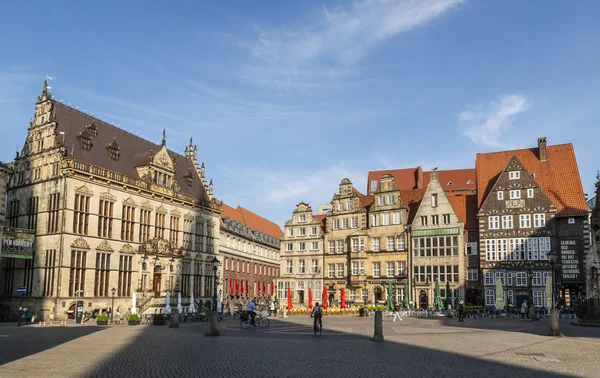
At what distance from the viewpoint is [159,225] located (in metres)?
59.2

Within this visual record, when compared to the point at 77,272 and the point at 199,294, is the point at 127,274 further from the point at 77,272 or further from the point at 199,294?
the point at 199,294

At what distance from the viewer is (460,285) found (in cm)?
5825

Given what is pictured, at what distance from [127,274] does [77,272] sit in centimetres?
625

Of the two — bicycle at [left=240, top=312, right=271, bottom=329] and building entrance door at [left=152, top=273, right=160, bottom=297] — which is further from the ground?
building entrance door at [left=152, top=273, right=160, bottom=297]

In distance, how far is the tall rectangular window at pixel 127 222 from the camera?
178 feet

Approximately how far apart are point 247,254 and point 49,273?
41083 mm

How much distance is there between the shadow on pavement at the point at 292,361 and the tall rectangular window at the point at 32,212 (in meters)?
31.2

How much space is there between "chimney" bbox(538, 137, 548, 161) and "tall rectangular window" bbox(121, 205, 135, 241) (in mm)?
43562

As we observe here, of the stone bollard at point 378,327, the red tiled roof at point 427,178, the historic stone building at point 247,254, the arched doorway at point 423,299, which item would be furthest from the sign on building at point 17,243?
the red tiled roof at point 427,178

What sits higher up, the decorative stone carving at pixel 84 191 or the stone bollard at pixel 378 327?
the decorative stone carving at pixel 84 191

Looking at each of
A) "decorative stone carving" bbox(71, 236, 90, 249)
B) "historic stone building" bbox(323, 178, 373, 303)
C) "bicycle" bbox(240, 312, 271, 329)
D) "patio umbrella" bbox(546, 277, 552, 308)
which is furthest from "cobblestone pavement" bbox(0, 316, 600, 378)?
"historic stone building" bbox(323, 178, 373, 303)

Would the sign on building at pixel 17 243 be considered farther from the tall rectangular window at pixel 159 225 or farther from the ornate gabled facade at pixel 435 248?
the ornate gabled facade at pixel 435 248

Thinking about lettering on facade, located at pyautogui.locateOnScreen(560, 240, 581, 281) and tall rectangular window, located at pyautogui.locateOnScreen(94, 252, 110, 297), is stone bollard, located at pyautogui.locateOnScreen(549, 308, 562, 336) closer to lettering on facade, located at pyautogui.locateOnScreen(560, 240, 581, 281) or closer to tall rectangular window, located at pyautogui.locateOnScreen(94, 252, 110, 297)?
lettering on facade, located at pyautogui.locateOnScreen(560, 240, 581, 281)

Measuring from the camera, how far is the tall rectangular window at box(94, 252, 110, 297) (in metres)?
50.4
